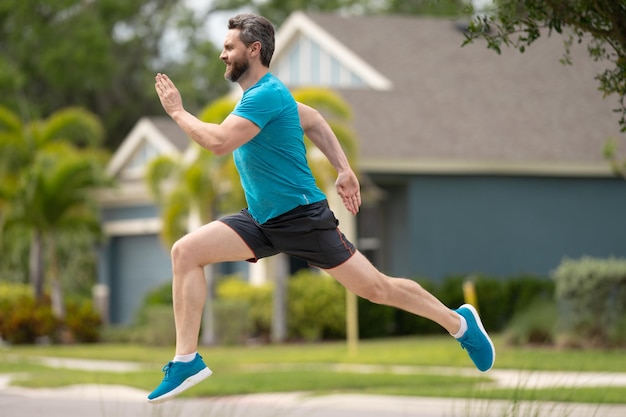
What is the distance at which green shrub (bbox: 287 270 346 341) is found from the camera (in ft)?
77.3

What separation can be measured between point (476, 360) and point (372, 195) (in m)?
16.0

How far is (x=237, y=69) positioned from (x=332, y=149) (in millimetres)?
805

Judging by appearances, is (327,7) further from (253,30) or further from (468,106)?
(253,30)

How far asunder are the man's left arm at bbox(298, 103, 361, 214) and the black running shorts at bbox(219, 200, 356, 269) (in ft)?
0.72

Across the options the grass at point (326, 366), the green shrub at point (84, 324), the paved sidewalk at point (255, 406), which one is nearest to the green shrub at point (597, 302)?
the grass at point (326, 366)

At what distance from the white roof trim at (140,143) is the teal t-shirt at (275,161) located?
20983 mm

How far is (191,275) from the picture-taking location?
6.80m

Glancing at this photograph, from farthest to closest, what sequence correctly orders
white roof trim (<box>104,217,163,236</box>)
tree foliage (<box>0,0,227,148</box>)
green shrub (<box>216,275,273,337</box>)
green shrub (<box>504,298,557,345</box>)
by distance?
tree foliage (<box>0,0,227,148</box>) < white roof trim (<box>104,217,163,236</box>) < green shrub (<box>216,275,273,337</box>) < green shrub (<box>504,298,557,345</box>)

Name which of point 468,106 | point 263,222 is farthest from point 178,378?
point 468,106

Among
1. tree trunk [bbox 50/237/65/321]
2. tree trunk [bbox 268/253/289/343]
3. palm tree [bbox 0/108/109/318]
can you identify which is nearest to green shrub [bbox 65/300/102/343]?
tree trunk [bbox 50/237/65/321]

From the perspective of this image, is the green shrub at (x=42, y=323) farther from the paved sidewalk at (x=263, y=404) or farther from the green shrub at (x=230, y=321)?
the paved sidewalk at (x=263, y=404)

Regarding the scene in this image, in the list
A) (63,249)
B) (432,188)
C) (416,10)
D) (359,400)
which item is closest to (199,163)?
(432,188)

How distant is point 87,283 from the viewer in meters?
31.7

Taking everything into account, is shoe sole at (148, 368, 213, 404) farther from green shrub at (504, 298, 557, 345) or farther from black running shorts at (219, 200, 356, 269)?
green shrub at (504, 298, 557, 345)
